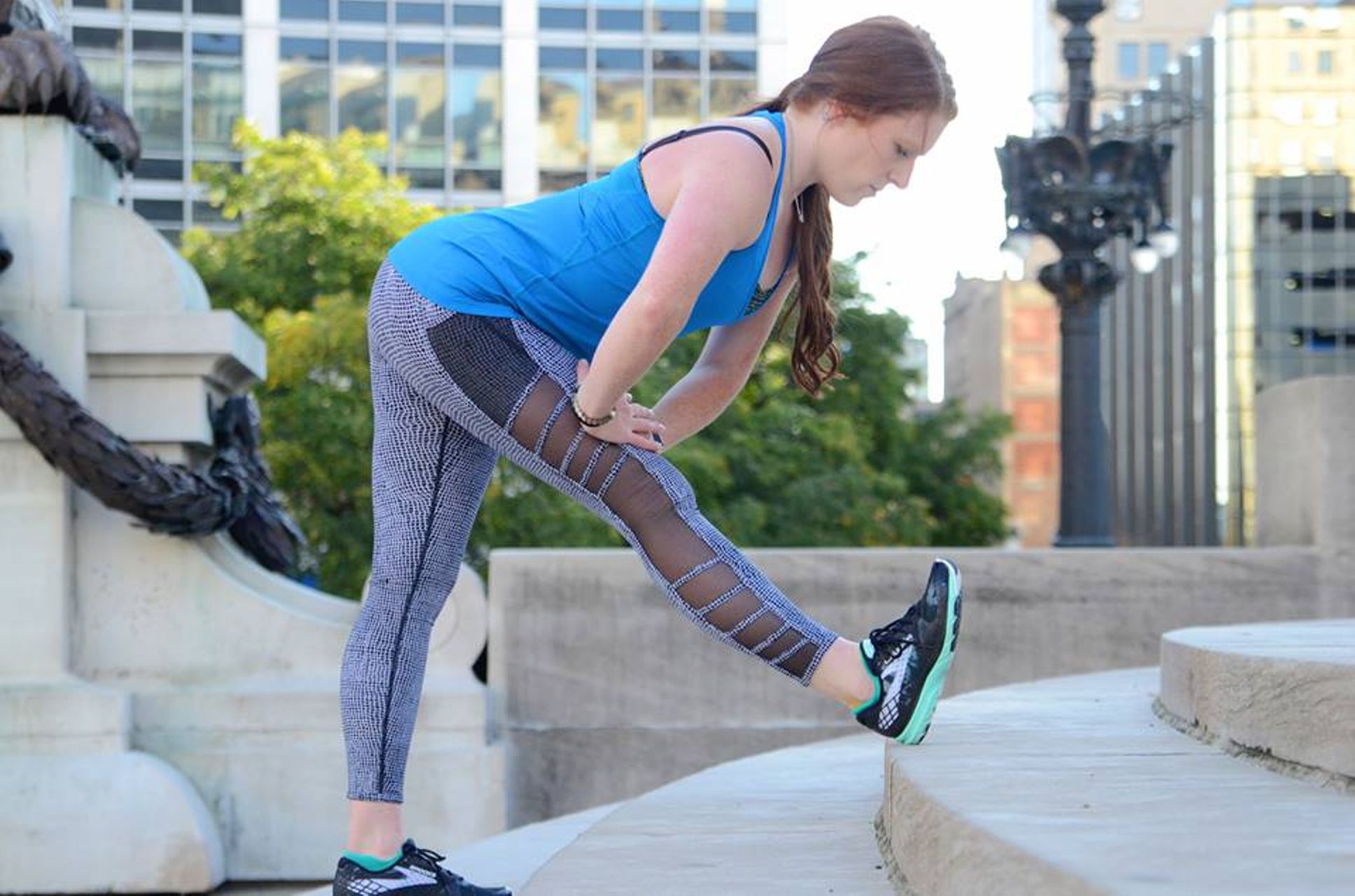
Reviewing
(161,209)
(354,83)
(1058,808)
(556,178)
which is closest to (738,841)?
(1058,808)

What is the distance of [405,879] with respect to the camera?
3.18 meters

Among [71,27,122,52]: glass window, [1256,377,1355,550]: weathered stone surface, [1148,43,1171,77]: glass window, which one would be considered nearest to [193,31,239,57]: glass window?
[71,27,122,52]: glass window

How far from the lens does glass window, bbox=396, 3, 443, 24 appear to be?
6138cm

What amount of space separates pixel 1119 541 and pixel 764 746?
3050 inches

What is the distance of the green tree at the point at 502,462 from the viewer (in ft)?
81.0

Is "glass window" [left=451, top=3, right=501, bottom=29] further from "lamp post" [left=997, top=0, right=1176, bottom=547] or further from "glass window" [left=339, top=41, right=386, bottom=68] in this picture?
"lamp post" [left=997, top=0, right=1176, bottom=547]

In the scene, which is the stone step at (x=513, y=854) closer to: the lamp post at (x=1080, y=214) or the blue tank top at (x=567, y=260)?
the blue tank top at (x=567, y=260)

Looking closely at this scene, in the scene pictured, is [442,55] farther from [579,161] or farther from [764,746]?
[764,746]

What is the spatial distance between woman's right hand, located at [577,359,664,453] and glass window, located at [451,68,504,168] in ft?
192

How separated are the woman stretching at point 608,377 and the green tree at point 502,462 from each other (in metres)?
19.9

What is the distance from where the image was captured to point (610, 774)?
7.14 meters

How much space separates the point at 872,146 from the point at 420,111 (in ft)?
194

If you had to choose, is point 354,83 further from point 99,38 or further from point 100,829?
point 100,829

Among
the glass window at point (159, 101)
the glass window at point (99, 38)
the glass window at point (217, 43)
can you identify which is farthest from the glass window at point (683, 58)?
the glass window at point (99, 38)
